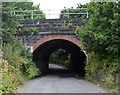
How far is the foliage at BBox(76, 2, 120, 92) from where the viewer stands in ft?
41.6

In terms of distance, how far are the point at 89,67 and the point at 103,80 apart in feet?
14.5

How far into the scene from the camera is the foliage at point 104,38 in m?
12.7

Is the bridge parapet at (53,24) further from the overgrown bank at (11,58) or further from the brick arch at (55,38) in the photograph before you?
the overgrown bank at (11,58)

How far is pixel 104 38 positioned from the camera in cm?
1313

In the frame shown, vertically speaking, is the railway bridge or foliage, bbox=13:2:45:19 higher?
foliage, bbox=13:2:45:19

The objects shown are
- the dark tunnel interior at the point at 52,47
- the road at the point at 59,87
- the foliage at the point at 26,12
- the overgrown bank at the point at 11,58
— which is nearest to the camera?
the overgrown bank at the point at 11,58

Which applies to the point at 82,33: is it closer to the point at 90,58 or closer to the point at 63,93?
the point at 90,58

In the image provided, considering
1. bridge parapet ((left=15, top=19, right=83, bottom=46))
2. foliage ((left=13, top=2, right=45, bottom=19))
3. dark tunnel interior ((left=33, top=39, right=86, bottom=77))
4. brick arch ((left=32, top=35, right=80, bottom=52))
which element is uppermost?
foliage ((left=13, top=2, right=45, bottom=19))

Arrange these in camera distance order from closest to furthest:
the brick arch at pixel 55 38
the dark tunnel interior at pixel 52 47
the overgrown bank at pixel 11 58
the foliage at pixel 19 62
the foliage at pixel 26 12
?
the overgrown bank at pixel 11 58 < the foliage at pixel 19 62 < the brick arch at pixel 55 38 < the foliage at pixel 26 12 < the dark tunnel interior at pixel 52 47

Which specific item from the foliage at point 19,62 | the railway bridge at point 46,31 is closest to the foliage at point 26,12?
the railway bridge at point 46,31

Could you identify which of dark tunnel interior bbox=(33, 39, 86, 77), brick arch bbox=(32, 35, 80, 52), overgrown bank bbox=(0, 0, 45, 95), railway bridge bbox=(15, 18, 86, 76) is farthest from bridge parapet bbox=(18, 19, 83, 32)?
overgrown bank bbox=(0, 0, 45, 95)

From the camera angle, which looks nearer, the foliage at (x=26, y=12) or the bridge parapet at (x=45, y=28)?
the bridge parapet at (x=45, y=28)

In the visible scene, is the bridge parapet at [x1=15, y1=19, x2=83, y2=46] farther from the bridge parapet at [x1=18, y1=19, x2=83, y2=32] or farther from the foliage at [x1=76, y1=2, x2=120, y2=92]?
the foliage at [x1=76, y1=2, x2=120, y2=92]

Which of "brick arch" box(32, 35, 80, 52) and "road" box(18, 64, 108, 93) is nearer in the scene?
"road" box(18, 64, 108, 93)
